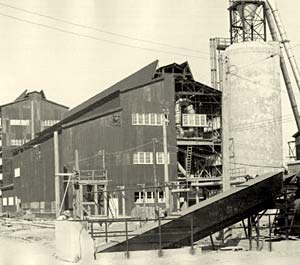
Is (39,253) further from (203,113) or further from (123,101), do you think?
(203,113)

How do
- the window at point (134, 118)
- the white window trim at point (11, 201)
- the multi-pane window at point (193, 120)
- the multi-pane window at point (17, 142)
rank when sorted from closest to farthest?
the window at point (134, 118) → the multi-pane window at point (193, 120) → the white window trim at point (11, 201) → the multi-pane window at point (17, 142)

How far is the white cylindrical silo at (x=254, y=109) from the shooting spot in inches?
1972

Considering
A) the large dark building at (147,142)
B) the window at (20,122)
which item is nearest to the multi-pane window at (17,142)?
the window at (20,122)

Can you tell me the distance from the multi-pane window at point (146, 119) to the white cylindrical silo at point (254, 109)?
697cm

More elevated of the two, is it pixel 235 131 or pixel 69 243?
pixel 235 131

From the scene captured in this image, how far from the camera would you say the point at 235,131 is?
166 feet

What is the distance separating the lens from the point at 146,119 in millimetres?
52156

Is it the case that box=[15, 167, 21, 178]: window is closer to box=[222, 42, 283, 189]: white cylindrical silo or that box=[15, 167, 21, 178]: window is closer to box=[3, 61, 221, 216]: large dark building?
box=[3, 61, 221, 216]: large dark building

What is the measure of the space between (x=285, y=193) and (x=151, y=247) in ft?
22.2

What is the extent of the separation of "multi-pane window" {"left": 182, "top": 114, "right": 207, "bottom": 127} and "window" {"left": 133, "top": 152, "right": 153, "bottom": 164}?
8129mm

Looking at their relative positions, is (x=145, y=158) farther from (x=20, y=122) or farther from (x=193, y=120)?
(x=20, y=122)

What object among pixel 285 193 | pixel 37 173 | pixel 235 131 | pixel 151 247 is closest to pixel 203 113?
pixel 235 131

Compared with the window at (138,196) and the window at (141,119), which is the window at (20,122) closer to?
the window at (141,119)

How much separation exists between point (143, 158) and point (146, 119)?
3.70m
